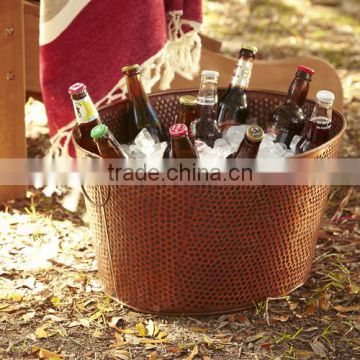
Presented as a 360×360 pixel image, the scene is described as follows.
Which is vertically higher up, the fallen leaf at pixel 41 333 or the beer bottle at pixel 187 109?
the beer bottle at pixel 187 109

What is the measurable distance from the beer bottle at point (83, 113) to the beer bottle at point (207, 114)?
1.16 feet

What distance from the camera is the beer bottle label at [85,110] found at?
2.07m

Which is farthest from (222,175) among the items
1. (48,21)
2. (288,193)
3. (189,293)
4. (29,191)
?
(29,191)

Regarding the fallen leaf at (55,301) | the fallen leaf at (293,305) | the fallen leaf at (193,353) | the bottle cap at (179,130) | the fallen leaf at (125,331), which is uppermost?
the bottle cap at (179,130)

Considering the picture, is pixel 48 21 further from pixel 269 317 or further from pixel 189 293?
pixel 269 317

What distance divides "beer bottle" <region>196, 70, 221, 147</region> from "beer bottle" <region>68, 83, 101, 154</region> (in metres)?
0.35

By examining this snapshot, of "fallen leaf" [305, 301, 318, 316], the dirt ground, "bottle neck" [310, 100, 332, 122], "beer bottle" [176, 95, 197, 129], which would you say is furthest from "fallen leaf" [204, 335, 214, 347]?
"bottle neck" [310, 100, 332, 122]

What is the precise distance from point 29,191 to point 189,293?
1131 mm

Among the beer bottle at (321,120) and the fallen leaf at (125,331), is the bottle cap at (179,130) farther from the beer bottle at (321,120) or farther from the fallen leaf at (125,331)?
the fallen leaf at (125,331)

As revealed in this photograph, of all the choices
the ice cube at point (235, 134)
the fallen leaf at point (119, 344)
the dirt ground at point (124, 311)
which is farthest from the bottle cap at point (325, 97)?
the fallen leaf at point (119, 344)

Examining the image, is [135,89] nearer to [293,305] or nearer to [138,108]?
[138,108]

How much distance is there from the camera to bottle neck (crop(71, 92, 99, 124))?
2064 millimetres

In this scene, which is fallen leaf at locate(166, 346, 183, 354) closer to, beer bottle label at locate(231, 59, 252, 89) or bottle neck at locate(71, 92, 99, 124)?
bottle neck at locate(71, 92, 99, 124)

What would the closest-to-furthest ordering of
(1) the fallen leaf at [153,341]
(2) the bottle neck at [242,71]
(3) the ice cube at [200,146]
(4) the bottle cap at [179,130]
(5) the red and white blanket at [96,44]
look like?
(4) the bottle cap at [179,130], (1) the fallen leaf at [153,341], (3) the ice cube at [200,146], (2) the bottle neck at [242,71], (5) the red and white blanket at [96,44]
